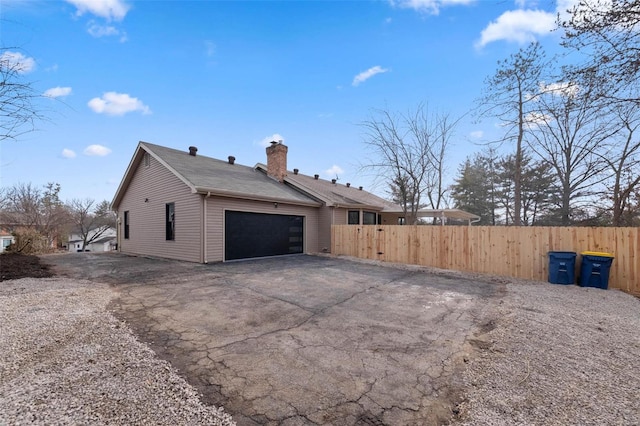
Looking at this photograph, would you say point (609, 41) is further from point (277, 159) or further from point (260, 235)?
point (277, 159)

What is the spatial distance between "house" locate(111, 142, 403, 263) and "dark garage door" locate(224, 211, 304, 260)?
0.12ft

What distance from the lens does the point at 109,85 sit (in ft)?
28.0

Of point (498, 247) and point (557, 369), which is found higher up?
point (498, 247)

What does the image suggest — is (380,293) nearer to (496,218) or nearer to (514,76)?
(514,76)

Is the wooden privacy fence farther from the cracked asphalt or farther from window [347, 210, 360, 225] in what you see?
window [347, 210, 360, 225]

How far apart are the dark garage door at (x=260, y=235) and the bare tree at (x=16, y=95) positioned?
258 inches

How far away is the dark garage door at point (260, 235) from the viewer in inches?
402

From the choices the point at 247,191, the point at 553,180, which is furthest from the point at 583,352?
the point at 553,180

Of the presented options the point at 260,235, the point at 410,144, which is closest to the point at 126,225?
the point at 260,235

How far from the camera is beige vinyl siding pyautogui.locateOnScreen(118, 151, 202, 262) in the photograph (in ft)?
31.7

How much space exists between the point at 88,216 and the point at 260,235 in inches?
1373

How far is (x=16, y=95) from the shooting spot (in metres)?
3.46

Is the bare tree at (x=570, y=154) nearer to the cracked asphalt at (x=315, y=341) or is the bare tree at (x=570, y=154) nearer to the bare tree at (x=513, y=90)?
the bare tree at (x=513, y=90)

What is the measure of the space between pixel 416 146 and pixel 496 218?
1517cm
